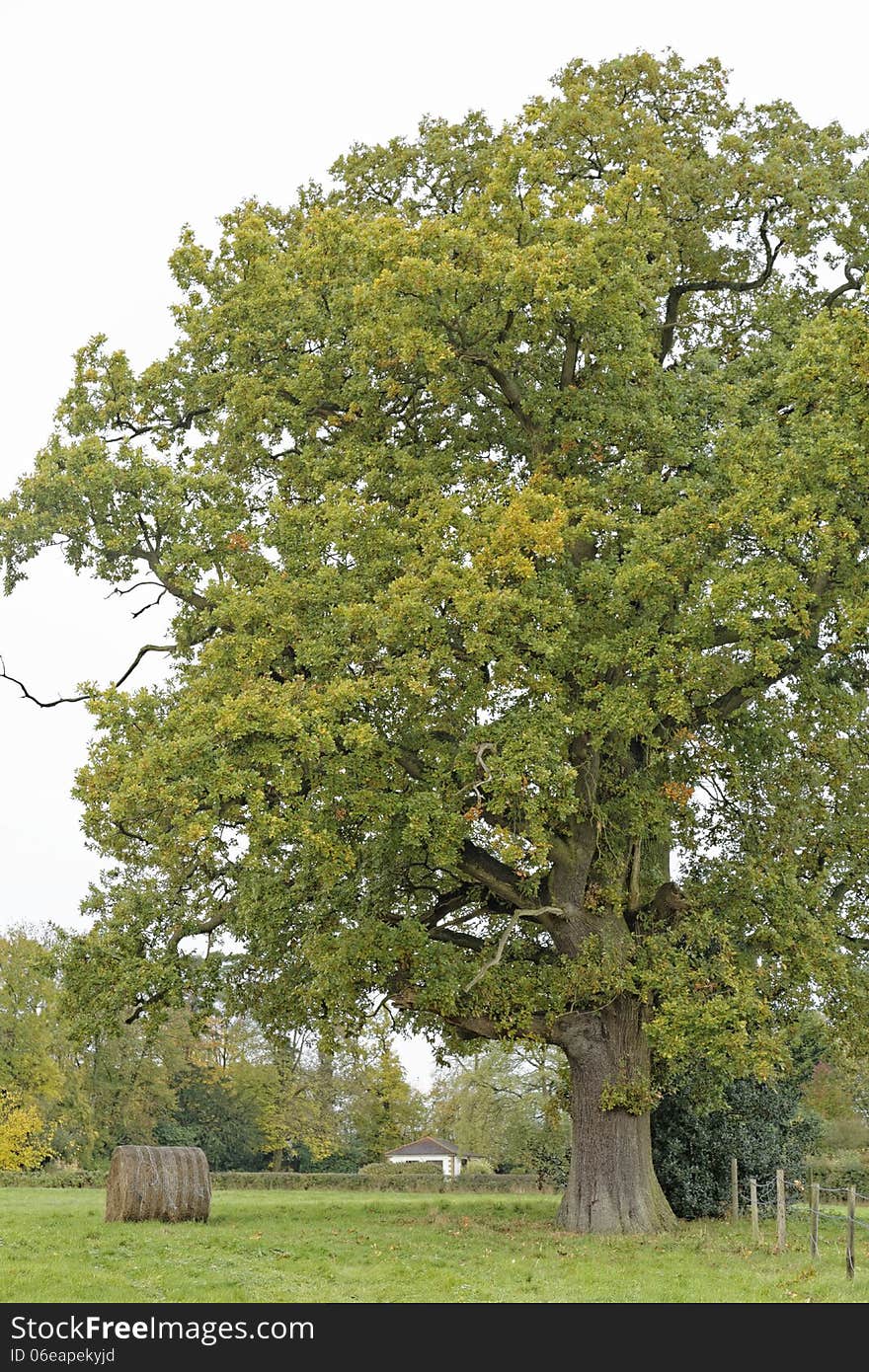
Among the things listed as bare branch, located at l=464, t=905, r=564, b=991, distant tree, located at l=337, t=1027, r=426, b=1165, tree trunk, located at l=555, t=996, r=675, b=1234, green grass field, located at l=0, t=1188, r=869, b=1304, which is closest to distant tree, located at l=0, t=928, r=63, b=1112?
distant tree, located at l=337, t=1027, r=426, b=1165

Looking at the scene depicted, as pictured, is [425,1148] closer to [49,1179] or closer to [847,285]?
[49,1179]

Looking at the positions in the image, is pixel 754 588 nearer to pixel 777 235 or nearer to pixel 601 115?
pixel 777 235

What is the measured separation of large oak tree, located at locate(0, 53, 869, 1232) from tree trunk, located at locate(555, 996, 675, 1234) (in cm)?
7

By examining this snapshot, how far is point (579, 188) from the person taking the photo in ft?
67.3

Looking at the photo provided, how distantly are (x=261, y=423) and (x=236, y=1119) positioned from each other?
41.7 meters

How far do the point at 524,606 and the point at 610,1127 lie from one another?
29.9ft

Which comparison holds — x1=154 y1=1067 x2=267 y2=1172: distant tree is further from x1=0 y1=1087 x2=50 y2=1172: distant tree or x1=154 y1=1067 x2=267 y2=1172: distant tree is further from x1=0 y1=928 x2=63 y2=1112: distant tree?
x1=0 y1=1087 x2=50 y2=1172: distant tree

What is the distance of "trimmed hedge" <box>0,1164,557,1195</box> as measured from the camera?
3666 cm

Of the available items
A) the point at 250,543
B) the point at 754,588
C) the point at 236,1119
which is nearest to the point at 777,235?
the point at 754,588

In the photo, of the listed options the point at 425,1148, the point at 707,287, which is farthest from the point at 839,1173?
the point at 425,1148

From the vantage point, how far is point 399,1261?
16.6 meters

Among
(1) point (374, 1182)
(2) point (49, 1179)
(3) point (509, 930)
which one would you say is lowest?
(1) point (374, 1182)

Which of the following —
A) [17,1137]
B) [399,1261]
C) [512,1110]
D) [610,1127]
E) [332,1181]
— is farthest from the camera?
[332,1181]

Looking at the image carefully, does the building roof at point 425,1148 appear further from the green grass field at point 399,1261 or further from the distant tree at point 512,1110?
the green grass field at point 399,1261
